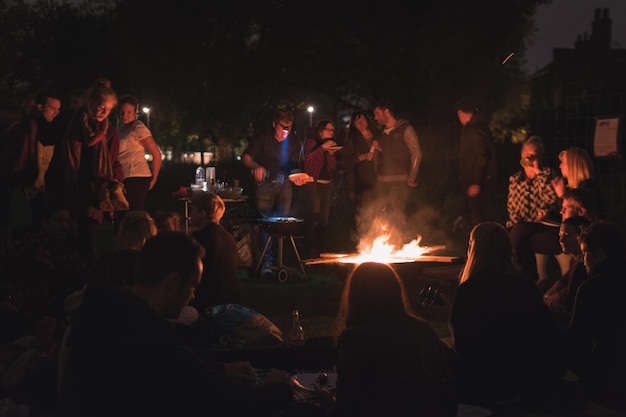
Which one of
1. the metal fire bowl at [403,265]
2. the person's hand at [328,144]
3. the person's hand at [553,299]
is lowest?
the person's hand at [553,299]

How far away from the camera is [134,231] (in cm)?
649

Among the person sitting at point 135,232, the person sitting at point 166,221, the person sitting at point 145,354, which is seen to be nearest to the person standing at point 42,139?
the person sitting at point 166,221

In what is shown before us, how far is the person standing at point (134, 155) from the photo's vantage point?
30.9ft

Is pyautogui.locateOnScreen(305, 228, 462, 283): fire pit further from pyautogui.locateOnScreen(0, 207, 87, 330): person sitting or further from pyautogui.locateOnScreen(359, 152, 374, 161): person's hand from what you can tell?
pyautogui.locateOnScreen(0, 207, 87, 330): person sitting

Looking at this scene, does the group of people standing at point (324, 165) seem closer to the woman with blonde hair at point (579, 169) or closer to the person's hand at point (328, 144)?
the person's hand at point (328, 144)

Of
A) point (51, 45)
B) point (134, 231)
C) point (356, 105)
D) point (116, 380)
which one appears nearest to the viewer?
point (116, 380)

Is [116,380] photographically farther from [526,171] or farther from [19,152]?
[526,171]

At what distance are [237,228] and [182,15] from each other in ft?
45.0

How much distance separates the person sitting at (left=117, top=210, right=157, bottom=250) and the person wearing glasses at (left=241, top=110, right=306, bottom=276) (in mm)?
4968

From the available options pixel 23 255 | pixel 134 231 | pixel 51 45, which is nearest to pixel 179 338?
pixel 134 231

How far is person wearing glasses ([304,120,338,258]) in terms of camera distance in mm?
11883

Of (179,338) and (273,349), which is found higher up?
(179,338)

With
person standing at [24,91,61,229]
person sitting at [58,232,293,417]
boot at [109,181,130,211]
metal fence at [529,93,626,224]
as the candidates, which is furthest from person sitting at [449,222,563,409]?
metal fence at [529,93,626,224]

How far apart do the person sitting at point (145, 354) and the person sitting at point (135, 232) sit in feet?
9.55
